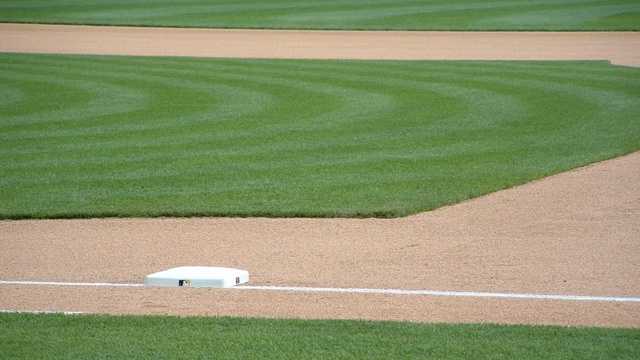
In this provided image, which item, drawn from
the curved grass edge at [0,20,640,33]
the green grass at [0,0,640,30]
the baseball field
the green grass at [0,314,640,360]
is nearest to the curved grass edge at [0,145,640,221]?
the baseball field

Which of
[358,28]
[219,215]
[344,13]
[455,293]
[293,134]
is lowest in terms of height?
[455,293]

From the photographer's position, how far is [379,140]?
14.4 m

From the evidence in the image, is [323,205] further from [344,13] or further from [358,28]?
[344,13]

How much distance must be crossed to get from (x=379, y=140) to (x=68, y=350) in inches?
331

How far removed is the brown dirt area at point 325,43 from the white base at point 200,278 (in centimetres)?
1723

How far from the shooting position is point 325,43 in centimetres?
2897

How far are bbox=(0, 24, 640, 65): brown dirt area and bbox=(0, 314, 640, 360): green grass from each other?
718 inches

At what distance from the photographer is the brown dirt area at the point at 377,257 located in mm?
7297

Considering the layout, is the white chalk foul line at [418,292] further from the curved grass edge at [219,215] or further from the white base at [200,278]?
the curved grass edge at [219,215]

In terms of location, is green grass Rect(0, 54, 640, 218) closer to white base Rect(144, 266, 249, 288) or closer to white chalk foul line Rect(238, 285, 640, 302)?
white base Rect(144, 266, 249, 288)

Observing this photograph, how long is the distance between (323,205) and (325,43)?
1857 centimetres

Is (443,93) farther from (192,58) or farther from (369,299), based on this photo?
(369,299)

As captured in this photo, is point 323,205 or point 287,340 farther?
point 323,205

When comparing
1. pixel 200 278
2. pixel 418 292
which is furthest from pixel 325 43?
pixel 418 292
